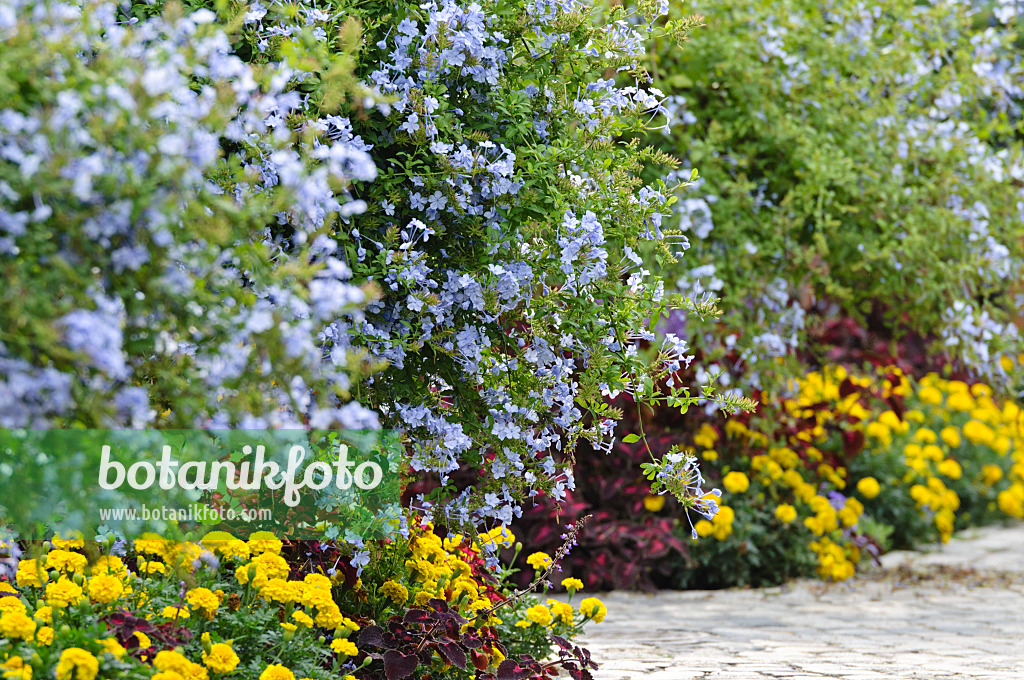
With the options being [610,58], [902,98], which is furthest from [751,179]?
[610,58]

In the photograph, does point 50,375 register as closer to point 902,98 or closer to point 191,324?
point 191,324

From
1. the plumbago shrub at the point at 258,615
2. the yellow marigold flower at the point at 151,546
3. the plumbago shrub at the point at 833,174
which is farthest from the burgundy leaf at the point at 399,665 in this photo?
the plumbago shrub at the point at 833,174

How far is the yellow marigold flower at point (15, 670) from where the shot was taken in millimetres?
2045

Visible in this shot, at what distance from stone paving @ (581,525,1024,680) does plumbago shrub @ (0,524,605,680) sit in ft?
2.08

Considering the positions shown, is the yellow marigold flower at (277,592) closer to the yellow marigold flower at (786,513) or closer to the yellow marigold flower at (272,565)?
the yellow marigold flower at (272,565)

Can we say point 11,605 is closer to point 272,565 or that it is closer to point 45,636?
point 45,636

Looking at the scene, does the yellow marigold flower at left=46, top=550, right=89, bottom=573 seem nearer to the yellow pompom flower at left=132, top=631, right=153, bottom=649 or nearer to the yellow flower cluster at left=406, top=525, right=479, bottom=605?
the yellow pompom flower at left=132, top=631, right=153, bottom=649

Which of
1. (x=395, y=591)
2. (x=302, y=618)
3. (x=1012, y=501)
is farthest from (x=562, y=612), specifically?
(x=1012, y=501)

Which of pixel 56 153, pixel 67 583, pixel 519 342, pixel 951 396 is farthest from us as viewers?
pixel 951 396

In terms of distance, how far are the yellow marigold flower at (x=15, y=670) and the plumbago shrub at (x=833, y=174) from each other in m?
3.24

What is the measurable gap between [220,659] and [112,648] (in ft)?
0.73

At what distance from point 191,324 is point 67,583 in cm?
82

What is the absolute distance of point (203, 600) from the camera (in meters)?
2.34

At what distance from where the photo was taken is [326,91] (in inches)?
93.8
